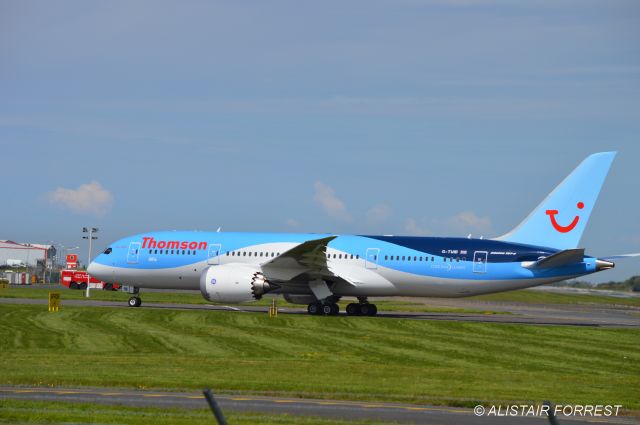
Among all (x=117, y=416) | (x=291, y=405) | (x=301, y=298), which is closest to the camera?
(x=117, y=416)

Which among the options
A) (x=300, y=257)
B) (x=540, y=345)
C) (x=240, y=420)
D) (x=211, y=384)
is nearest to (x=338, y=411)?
(x=240, y=420)

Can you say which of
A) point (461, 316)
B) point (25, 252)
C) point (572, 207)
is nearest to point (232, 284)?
point (461, 316)

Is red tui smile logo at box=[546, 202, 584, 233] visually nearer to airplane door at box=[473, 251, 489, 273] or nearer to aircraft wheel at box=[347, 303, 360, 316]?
airplane door at box=[473, 251, 489, 273]

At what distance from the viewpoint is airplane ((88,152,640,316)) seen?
4600 cm

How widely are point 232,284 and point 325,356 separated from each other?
60.4ft

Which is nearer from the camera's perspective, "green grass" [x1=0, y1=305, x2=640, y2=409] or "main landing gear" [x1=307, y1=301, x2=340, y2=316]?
"green grass" [x1=0, y1=305, x2=640, y2=409]

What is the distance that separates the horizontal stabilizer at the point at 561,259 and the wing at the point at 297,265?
10.1 meters

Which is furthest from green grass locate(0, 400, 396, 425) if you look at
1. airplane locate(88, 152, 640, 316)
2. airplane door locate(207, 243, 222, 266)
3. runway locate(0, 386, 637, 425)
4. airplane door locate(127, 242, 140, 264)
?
airplane door locate(127, 242, 140, 264)

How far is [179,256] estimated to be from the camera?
164 ft

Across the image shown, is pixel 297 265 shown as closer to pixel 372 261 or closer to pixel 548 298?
pixel 372 261

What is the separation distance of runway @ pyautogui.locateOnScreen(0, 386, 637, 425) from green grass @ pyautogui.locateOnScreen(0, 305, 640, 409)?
0.86 metres

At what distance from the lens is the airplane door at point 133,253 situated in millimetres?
51094

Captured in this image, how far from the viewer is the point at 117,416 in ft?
54.1

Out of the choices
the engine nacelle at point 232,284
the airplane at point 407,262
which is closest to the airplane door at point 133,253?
the airplane at point 407,262
